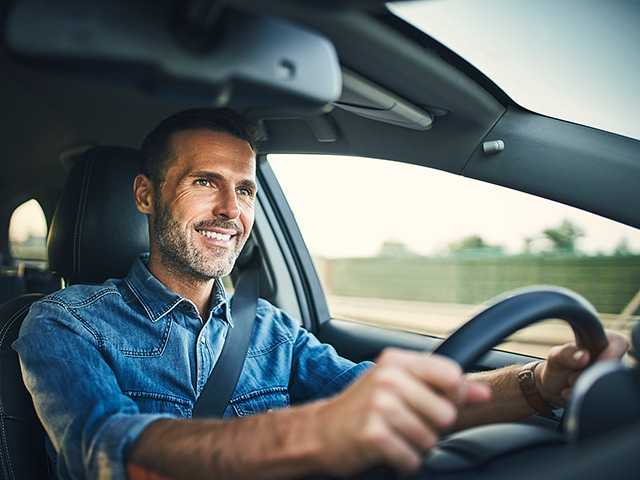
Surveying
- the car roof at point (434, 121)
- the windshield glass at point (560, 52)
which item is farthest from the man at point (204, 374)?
the windshield glass at point (560, 52)

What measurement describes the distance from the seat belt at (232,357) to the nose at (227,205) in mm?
246

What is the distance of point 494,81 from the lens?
165cm

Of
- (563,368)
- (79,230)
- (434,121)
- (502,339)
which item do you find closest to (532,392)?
(563,368)

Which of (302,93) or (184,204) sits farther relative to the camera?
(184,204)

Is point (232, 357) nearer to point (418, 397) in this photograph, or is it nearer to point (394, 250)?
point (418, 397)

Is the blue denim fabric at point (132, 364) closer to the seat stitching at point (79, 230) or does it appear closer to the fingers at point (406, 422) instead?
the seat stitching at point (79, 230)

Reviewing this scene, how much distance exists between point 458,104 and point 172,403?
Result: 1041 mm

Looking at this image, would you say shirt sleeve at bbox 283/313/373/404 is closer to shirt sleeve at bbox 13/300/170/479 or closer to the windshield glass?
shirt sleeve at bbox 13/300/170/479

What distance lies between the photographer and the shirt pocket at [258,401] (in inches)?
64.1

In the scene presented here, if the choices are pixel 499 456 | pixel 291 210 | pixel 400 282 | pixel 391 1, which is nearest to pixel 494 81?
pixel 391 1

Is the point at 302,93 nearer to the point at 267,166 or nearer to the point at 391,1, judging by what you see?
the point at 391,1

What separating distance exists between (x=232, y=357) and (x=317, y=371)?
0.81 ft

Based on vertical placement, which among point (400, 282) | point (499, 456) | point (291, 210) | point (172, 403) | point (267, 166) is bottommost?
point (400, 282)

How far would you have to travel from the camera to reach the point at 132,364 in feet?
4.94
